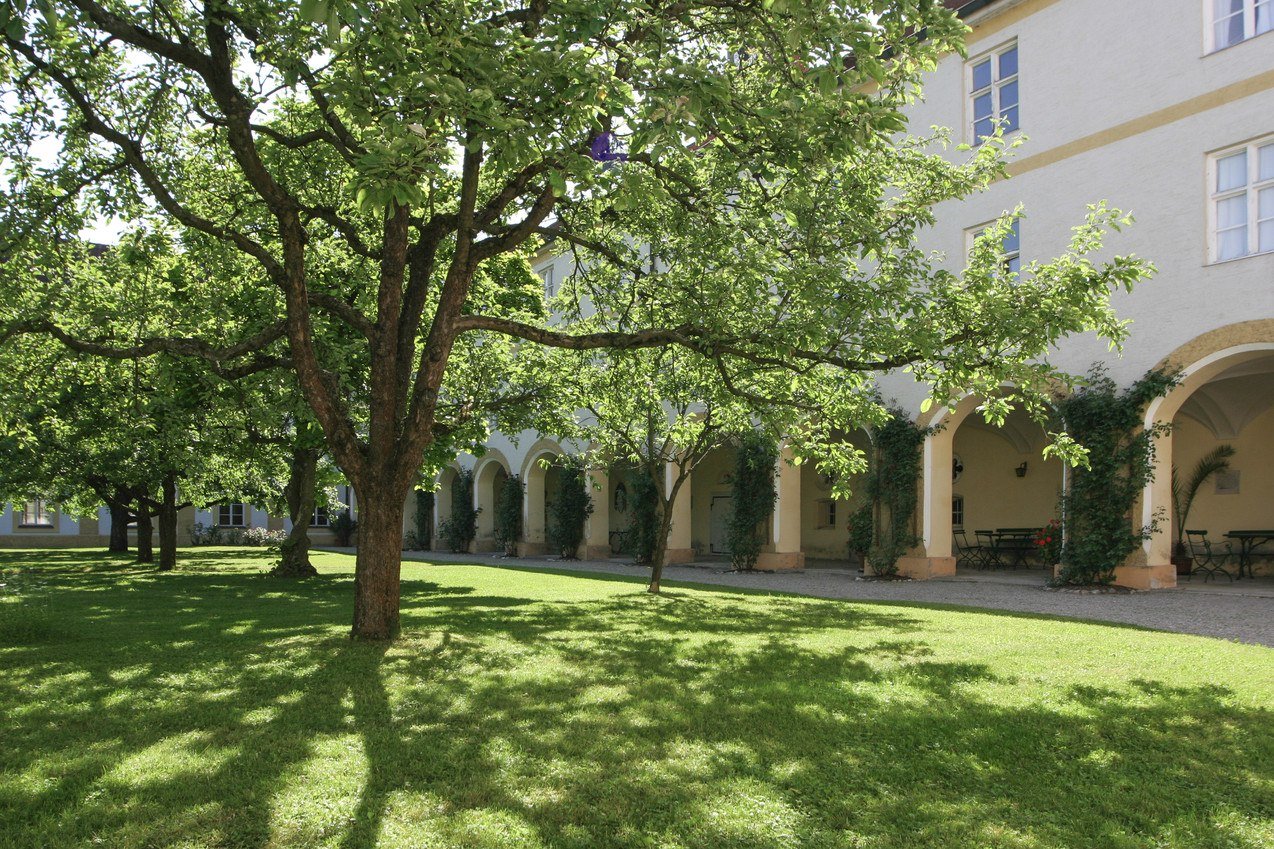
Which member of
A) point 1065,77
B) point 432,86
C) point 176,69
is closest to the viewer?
point 432,86

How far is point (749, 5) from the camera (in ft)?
22.4

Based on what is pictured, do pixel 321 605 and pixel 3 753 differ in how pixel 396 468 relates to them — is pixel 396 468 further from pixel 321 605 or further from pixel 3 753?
pixel 321 605

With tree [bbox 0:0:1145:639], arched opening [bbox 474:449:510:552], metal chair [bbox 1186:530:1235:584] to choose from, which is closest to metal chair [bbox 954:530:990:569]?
metal chair [bbox 1186:530:1235:584]

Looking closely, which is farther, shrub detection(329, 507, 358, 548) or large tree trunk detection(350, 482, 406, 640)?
shrub detection(329, 507, 358, 548)

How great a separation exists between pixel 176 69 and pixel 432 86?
5557 mm

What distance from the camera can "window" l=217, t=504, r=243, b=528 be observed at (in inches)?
1582

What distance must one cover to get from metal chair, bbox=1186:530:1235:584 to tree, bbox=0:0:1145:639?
951 cm

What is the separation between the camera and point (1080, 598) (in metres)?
12.9

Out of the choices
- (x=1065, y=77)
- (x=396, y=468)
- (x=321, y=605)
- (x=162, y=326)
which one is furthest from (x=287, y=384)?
(x=1065, y=77)

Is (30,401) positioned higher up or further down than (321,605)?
higher up

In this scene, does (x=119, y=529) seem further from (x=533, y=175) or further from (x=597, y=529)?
(x=533, y=175)

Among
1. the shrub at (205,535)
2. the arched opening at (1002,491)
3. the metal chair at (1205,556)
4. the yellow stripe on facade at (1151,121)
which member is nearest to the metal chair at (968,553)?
the arched opening at (1002,491)

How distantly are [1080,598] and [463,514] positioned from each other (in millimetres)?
22599

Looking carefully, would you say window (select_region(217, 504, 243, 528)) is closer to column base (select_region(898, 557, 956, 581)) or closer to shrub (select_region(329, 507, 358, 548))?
shrub (select_region(329, 507, 358, 548))
